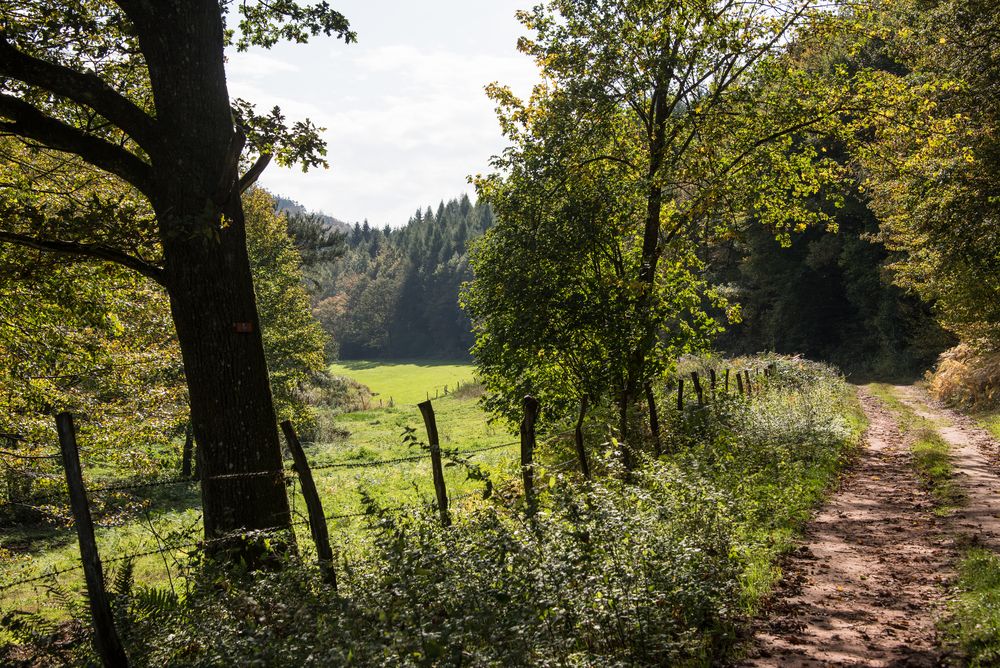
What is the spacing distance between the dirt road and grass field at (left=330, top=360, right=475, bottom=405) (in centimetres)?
3900

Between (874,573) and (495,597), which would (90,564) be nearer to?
(495,597)

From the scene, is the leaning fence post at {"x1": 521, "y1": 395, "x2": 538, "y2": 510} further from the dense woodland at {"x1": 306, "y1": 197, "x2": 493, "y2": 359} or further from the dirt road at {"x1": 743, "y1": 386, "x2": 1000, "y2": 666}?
the dense woodland at {"x1": 306, "y1": 197, "x2": 493, "y2": 359}

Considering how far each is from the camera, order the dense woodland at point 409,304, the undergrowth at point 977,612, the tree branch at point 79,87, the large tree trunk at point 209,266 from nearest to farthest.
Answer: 1. the undergrowth at point 977,612
2. the tree branch at point 79,87
3. the large tree trunk at point 209,266
4. the dense woodland at point 409,304

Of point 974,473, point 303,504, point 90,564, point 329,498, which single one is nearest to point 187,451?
point 329,498

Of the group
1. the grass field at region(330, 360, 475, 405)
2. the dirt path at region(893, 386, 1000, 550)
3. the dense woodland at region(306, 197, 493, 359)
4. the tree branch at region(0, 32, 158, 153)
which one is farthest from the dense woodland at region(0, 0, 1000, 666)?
the dense woodland at region(306, 197, 493, 359)

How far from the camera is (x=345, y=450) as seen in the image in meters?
26.7

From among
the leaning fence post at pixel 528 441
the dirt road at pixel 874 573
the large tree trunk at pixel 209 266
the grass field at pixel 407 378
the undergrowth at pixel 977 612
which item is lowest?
the grass field at pixel 407 378

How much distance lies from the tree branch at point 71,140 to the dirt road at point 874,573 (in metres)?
7.11

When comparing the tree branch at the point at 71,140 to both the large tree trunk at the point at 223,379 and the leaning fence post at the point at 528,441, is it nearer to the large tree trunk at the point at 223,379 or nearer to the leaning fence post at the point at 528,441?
the large tree trunk at the point at 223,379

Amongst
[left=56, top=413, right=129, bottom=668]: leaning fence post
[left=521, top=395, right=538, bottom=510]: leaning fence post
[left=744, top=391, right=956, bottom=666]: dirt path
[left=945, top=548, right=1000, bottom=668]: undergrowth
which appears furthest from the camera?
[left=521, top=395, right=538, bottom=510]: leaning fence post

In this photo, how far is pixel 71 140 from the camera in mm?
6254

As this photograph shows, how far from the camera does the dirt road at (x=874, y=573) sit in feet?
18.4

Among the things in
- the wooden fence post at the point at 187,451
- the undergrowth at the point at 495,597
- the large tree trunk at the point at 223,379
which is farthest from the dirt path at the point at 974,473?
the wooden fence post at the point at 187,451

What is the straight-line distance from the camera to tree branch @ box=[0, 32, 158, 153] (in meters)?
5.96
